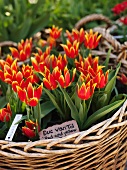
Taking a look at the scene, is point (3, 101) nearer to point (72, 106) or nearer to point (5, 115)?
point (5, 115)

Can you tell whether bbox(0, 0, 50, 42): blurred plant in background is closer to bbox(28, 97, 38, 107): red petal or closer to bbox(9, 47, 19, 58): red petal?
bbox(9, 47, 19, 58): red petal

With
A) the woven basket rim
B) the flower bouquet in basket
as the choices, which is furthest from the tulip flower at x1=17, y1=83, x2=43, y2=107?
the woven basket rim

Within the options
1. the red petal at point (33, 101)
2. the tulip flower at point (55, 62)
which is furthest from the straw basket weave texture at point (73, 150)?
the tulip flower at point (55, 62)

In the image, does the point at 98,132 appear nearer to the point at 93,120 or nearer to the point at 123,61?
the point at 93,120

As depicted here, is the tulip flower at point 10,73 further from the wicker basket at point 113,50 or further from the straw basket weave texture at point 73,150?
the wicker basket at point 113,50

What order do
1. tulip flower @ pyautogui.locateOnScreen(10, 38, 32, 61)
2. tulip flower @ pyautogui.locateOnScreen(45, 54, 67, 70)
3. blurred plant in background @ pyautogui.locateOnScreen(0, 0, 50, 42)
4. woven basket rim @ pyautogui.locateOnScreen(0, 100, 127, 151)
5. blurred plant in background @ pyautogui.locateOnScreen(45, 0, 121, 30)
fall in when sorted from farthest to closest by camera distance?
1. blurred plant in background @ pyautogui.locateOnScreen(45, 0, 121, 30)
2. blurred plant in background @ pyautogui.locateOnScreen(0, 0, 50, 42)
3. tulip flower @ pyautogui.locateOnScreen(10, 38, 32, 61)
4. tulip flower @ pyautogui.locateOnScreen(45, 54, 67, 70)
5. woven basket rim @ pyautogui.locateOnScreen(0, 100, 127, 151)
